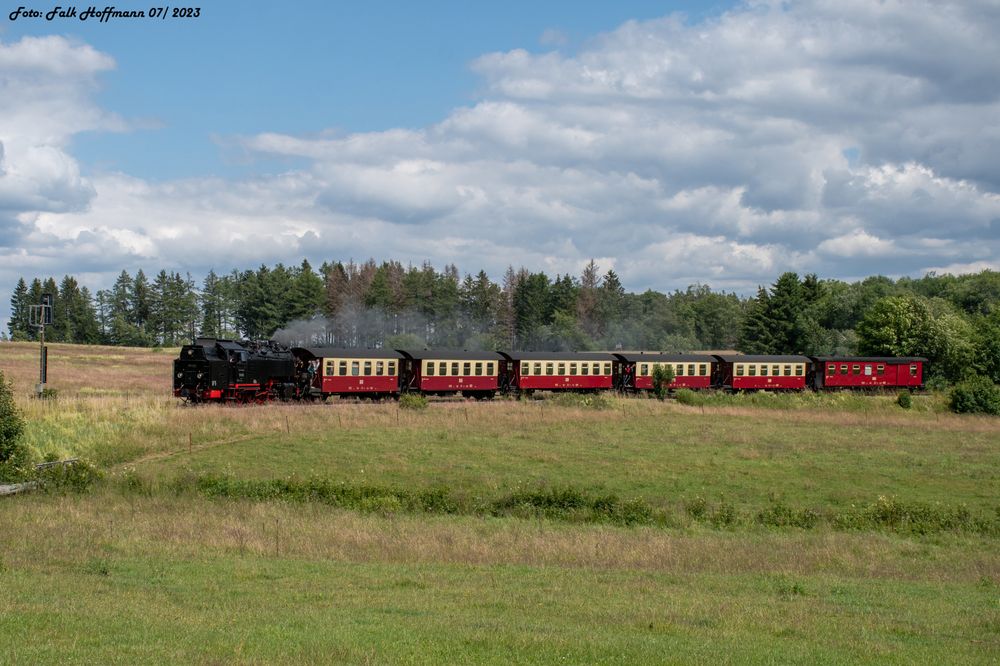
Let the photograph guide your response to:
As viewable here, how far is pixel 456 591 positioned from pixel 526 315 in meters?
107

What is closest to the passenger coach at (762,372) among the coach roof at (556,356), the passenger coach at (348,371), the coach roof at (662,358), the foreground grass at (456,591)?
the coach roof at (662,358)

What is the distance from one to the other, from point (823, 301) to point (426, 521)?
10368 cm

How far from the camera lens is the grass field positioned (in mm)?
11016

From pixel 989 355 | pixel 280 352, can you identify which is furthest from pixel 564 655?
pixel 989 355

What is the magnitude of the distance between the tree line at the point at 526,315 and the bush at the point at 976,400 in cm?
2451

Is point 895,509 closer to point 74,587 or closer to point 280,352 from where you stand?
point 74,587

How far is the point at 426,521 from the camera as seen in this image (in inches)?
935

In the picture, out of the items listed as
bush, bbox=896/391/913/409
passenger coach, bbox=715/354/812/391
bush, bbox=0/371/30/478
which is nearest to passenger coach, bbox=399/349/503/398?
passenger coach, bbox=715/354/812/391

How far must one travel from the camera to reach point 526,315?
122 metres

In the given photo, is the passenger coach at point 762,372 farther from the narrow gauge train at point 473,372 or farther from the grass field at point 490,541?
the grass field at point 490,541

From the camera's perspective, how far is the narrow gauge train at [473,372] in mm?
48094

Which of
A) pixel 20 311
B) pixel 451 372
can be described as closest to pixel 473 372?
pixel 451 372

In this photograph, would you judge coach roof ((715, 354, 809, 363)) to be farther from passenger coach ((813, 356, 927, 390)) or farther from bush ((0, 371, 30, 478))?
bush ((0, 371, 30, 478))

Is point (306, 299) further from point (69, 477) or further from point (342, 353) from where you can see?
point (69, 477)
